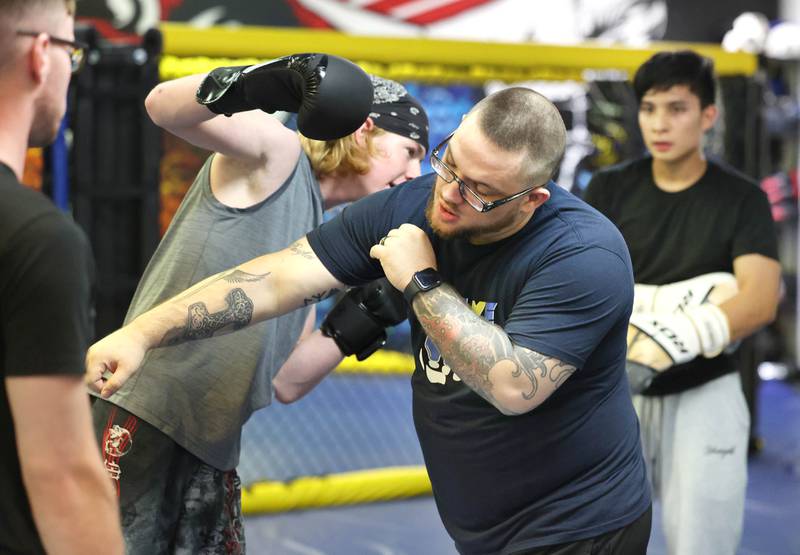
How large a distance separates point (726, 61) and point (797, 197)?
2.94 m

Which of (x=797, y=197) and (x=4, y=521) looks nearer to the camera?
(x=4, y=521)

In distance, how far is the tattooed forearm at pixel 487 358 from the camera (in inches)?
70.9

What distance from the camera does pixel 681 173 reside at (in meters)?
3.11

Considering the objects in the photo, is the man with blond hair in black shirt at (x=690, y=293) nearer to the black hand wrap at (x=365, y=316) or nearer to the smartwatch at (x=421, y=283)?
the black hand wrap at (x=365, y=316)

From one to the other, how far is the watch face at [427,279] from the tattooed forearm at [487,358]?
0.02m

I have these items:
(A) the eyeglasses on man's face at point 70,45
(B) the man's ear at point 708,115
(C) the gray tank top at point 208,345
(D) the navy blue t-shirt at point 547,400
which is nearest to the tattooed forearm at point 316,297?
(D) the navy blue t-shirt at point 547,400

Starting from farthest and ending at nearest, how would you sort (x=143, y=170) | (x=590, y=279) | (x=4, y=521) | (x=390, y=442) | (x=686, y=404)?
(x=390, y=442)
(x=143, y=170)
(x=686, y=404)
(x=590, y=279)
(x=4, y=521)

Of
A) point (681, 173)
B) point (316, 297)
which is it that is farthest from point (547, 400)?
point (681, 173)

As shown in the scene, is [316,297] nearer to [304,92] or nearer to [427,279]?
[427,279]

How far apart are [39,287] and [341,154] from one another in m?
1.19

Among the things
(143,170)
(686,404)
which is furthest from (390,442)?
(686,404)

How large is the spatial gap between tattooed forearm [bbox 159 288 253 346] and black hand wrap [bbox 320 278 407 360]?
0.48 m

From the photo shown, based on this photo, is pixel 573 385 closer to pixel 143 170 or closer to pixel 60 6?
pixel 60 6

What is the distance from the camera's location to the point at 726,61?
197 inches
